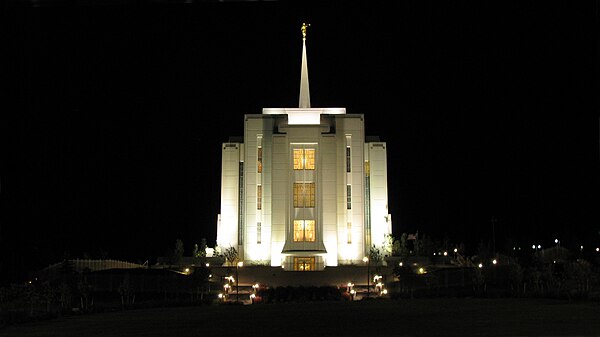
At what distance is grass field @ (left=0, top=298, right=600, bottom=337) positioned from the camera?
19.2 m

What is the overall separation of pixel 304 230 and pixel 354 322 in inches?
1324

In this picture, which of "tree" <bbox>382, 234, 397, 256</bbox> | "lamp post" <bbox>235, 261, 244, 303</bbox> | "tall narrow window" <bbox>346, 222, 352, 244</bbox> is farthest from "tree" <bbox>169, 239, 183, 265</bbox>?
"tree" <bbox>382, 234, 397, 256</bbox>

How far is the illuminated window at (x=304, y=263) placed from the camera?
54562 millimetres

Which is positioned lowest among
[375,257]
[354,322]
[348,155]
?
[354,322]

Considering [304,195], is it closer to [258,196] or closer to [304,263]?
[258,196]

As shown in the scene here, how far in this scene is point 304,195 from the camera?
56.7 meters

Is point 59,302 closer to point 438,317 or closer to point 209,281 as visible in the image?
point 209,281

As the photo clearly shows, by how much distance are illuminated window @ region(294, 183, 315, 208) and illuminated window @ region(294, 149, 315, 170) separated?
5.67 feet

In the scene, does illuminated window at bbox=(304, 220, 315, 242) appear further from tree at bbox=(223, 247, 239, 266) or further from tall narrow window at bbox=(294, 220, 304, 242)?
tree at bbox=(223, 247, 239, 266)

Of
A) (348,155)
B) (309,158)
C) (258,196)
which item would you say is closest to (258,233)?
(258,196)

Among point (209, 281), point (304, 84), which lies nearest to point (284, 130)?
point (304, 84)

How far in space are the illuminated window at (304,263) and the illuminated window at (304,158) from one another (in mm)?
7933

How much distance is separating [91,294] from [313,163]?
23.7 meters

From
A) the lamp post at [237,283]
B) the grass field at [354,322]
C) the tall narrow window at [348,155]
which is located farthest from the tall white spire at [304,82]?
the grass field at [354,322]
